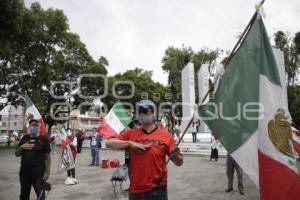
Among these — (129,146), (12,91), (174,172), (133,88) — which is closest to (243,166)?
(129,146)

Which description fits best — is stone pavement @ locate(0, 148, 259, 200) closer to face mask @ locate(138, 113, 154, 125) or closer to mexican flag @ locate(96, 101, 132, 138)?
mexican flag @ locate(96, 101, 132, 138)

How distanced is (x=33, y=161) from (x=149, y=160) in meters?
3.56

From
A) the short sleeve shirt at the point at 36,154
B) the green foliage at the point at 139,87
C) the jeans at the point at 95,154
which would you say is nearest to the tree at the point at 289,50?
the green foliage at the point at 139,87

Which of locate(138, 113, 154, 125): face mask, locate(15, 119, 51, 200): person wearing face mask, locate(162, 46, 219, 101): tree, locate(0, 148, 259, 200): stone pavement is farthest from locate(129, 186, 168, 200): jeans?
locate(162, 46, 219, 101): tree

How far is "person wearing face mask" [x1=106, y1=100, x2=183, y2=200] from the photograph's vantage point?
4.16 m

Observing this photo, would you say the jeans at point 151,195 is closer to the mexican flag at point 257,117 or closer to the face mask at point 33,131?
the mexican flag at point 257,117

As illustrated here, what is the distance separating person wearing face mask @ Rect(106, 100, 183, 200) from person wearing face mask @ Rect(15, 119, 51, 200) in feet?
10.6

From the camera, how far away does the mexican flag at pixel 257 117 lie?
13.4 feet

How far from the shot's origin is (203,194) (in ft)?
33.4

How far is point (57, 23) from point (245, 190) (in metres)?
25.4

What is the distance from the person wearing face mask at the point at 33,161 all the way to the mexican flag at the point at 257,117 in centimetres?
365

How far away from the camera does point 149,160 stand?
13.7 feet

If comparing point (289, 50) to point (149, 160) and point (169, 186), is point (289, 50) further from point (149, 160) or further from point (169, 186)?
point (149, 160)

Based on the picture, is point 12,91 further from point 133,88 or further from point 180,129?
point 133,88
